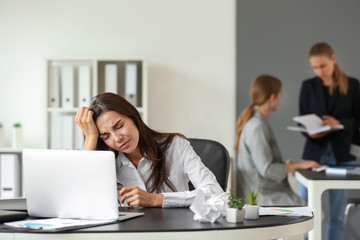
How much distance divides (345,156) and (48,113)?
226 cm

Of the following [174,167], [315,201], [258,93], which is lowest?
[315,201]

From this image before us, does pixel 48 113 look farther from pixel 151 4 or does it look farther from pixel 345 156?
pixel 345 156

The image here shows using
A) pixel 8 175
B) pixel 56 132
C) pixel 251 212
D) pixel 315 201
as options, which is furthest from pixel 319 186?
pixel 8 175

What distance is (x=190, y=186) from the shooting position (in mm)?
2467

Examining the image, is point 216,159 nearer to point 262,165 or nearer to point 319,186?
point 319,186

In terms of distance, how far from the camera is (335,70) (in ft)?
14.5

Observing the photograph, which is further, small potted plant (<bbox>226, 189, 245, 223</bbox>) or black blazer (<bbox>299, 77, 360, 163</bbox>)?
black blazer (<bbox>299, 77, 360, 163</bbox>)

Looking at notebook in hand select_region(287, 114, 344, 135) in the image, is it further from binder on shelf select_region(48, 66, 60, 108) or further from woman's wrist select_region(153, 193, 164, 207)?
woman's wrist select_region(153, 193, 164, 207)

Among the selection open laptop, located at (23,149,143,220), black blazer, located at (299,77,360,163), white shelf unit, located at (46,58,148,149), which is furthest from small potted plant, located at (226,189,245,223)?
black blazer, located at (299,77,360,163)

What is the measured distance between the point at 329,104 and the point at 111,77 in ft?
5.56

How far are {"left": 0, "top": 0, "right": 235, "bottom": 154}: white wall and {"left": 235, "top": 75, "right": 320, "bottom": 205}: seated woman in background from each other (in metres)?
0.48

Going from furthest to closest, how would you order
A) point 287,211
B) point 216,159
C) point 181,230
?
point 216,159
point 287,211
point 181,230

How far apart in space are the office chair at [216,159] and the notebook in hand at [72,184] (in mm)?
747

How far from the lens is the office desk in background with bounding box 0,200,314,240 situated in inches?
55.0
